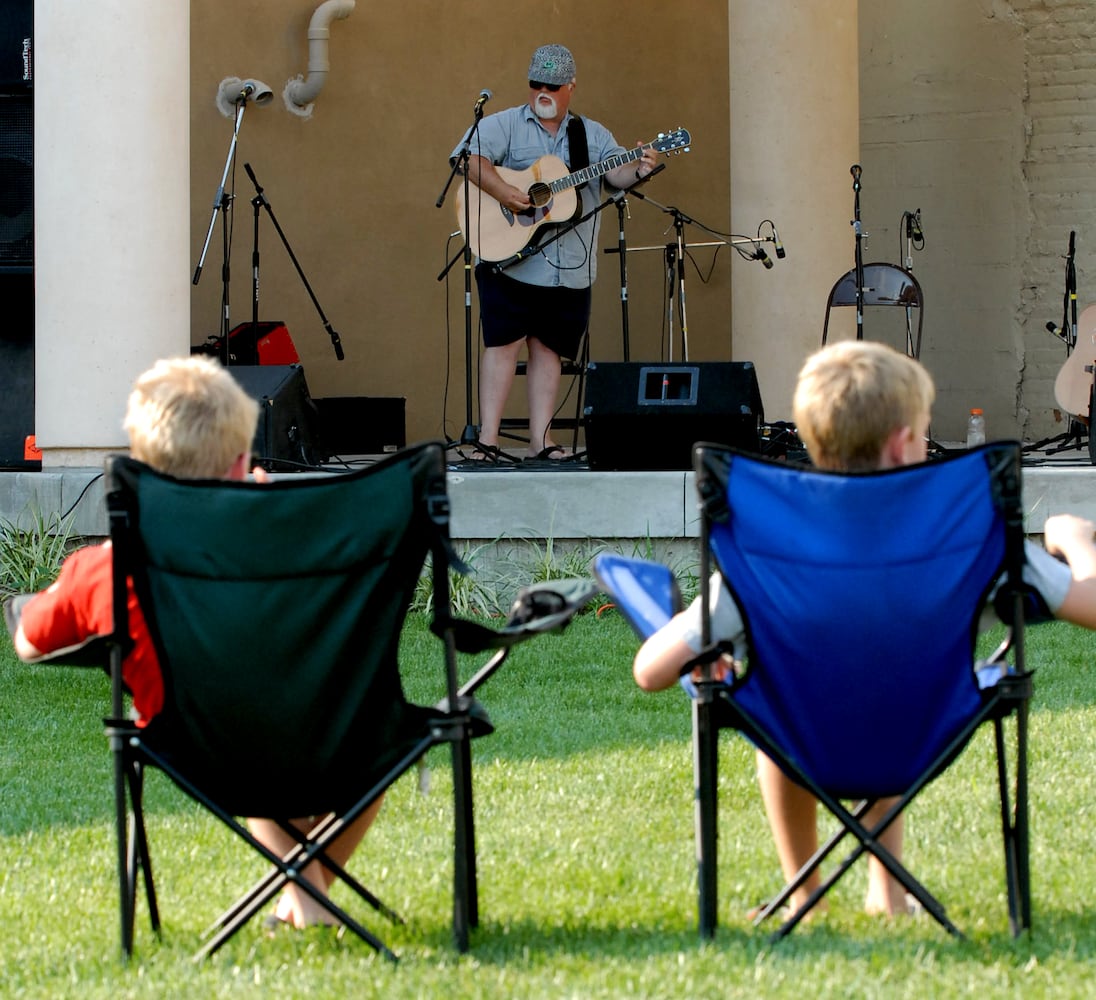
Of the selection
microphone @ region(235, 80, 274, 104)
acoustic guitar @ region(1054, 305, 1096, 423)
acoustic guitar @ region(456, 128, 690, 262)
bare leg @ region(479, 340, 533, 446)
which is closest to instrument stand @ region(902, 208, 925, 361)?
acoustic guitar @ region(1054, 305, 1096, 423)

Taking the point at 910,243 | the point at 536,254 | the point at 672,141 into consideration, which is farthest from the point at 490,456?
the point at 910,243

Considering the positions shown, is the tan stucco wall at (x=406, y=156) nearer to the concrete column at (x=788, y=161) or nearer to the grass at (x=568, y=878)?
the concrete column at (x=788, y=161)

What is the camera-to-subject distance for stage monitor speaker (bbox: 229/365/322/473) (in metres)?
6.42

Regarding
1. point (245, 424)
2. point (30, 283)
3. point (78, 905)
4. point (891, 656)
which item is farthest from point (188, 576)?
point (30, 283)

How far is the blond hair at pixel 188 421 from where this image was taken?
8.36ft

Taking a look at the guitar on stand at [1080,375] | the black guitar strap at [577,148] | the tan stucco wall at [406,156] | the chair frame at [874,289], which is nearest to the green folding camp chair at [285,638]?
the black guitar strap at [577,148]

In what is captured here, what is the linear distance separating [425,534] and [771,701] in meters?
0.58

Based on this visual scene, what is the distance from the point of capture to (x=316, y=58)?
33.3 feet

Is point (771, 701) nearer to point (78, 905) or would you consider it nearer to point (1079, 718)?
point (78, 905)

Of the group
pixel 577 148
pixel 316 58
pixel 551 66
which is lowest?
pixel 577 148

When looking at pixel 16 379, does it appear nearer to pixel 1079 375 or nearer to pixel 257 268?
pixel 257 268

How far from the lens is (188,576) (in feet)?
8.14

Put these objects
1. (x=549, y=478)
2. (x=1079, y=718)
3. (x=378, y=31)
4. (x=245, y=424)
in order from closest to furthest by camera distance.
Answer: (x=245, y=424), (x=1079, y=718), (x=549, y=478), (x=378, y=31)

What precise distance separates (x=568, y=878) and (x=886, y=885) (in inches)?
24.3
